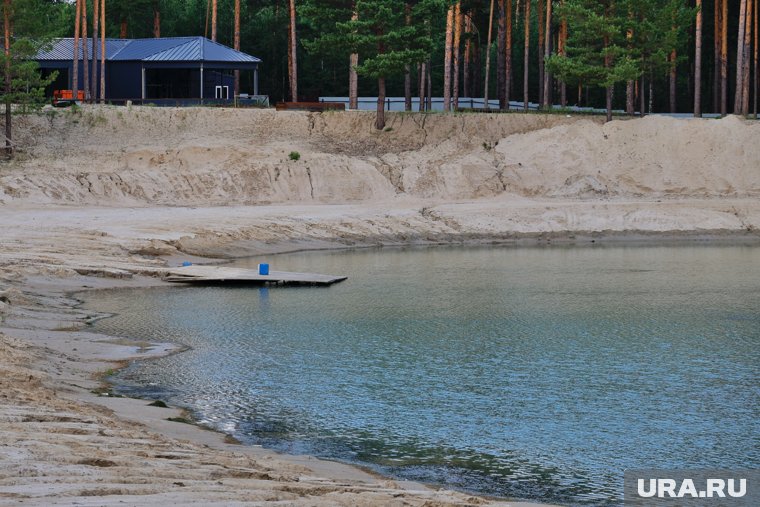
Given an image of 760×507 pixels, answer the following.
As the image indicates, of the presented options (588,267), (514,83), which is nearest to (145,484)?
(588,267)

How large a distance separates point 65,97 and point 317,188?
65.6 ft

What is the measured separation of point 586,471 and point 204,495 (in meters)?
6.23

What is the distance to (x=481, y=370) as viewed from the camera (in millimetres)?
21609

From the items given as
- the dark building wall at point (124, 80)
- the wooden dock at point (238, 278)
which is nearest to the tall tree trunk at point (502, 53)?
the dark building wall at point (124, 80)

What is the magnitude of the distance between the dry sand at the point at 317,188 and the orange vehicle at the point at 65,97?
2.00 meters

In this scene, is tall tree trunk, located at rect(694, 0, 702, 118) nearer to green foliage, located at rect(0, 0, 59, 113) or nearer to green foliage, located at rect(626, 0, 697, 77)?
green foliage, located at rect(626, 0, 697, 77)

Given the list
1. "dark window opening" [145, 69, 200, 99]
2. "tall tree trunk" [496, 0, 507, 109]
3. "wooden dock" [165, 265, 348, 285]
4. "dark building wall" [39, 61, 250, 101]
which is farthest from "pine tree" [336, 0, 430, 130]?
"wooden dock" [165, 265, 348, 285]

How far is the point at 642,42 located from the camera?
61688 mm

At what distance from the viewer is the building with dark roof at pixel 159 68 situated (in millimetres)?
66250

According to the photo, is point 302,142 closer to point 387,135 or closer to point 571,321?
point 387,135

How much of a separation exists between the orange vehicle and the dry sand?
2.00m

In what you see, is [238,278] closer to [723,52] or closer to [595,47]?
[595,47]

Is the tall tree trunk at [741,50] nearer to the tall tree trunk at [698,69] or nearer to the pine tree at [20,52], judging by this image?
the tall tree trunk at [698,69]

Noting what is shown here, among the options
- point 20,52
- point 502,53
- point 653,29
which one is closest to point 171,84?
point 20,52
